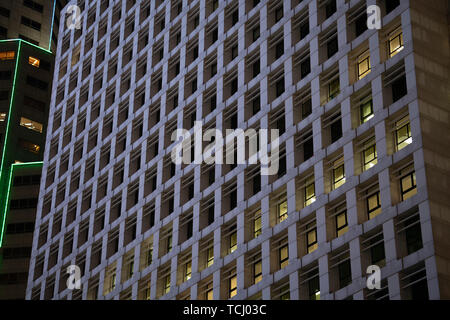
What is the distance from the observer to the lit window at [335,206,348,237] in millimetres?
46812

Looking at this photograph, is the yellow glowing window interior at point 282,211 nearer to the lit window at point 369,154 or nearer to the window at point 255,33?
the lit window at point 369,154

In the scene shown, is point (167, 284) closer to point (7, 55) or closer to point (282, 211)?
point (282, 211)

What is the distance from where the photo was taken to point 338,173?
161 feet

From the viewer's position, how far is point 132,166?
232 ft

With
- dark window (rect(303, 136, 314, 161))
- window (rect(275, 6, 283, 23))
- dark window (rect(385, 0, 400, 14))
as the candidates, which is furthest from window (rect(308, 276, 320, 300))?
window (rect(275, 6, 283, 23))

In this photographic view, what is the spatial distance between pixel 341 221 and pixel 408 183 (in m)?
5.12

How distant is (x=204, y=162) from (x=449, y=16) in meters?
20.6

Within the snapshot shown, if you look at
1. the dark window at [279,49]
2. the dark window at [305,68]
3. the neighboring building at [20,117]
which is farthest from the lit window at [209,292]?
the neighboring building at [20,117]

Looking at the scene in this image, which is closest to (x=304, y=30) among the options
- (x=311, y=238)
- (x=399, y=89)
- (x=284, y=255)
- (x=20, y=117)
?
(x=399, y=89)

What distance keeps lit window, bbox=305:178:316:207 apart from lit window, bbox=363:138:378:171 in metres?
4.24

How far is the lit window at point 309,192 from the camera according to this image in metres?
50.2

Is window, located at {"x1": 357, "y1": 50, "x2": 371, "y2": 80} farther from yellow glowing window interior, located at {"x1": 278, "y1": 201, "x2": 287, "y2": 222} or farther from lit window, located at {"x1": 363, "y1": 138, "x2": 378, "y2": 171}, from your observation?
yellow glowing window interior, located at {"x1": 278, "y1": 201, "x2": 287, "y2": 222}

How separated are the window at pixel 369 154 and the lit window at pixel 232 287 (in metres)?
12.3
